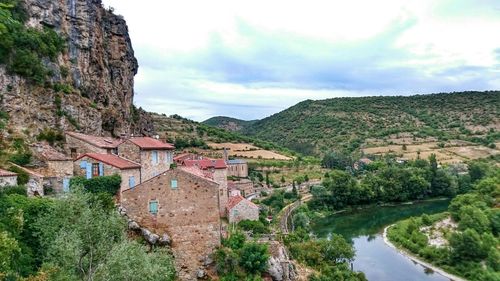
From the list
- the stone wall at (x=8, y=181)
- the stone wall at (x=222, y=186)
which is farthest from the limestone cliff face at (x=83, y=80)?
the stone wall at (x=222, y=186)

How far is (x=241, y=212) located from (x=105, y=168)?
1475 cm

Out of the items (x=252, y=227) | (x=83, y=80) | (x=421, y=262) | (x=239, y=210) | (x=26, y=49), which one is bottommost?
A: (x=421, y=262)

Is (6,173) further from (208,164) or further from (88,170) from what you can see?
(208,164)

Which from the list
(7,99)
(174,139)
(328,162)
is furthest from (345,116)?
(7,99)

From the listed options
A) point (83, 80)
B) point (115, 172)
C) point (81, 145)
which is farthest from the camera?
point (83, 80)

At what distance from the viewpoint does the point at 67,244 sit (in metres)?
17.2

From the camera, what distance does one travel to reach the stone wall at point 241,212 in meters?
39.1

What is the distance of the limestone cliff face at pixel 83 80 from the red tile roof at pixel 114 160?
7233 millimetres

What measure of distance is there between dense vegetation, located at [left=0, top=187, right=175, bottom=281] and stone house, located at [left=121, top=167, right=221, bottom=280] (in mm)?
2285

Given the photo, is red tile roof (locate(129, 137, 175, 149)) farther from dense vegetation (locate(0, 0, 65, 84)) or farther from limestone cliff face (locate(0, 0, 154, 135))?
dense vegetation (locate(0, 0, 65, 84))

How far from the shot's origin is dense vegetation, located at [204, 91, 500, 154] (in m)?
143

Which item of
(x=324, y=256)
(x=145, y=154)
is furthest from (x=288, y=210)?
(x=145, y=154)

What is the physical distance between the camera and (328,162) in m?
108

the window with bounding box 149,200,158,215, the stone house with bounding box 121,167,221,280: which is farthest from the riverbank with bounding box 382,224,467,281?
the window with bounding box 149,200,158,215
